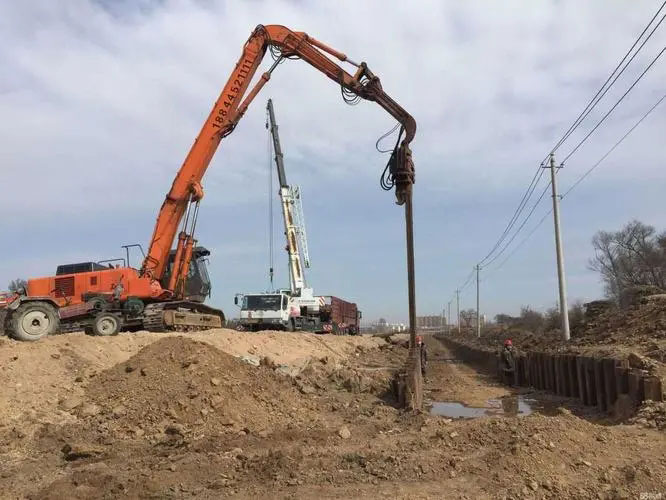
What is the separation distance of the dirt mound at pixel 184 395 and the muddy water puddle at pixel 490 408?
4.28 m

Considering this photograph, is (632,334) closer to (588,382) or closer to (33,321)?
(588,382)

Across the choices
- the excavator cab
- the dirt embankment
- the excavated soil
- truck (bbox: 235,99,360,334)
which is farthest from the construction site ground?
truck (bbox: 235,99,360,334)

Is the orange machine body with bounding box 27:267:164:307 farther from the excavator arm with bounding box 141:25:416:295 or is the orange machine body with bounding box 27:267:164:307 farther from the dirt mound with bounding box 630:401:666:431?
the dirt mound with bounding box 630:401:666:431

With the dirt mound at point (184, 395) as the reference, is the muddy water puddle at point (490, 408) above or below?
below

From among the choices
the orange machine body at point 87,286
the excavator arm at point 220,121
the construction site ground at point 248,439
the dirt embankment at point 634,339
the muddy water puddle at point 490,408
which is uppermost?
the excavator arm at point 220,121

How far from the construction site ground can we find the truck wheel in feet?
5.68

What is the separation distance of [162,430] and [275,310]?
66.2ft

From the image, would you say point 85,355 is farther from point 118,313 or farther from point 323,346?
point 323,346

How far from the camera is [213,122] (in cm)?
1989

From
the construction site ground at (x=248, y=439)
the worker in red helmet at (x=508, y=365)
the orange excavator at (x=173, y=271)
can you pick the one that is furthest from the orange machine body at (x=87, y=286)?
the worker in red helmet at (x=508, y=365)

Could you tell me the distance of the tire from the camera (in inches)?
656

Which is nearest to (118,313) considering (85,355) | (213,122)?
(85,355)

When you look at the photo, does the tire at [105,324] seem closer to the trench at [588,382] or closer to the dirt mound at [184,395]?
the dirt mound at [184,395]

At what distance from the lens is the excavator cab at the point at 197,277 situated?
821 inches
